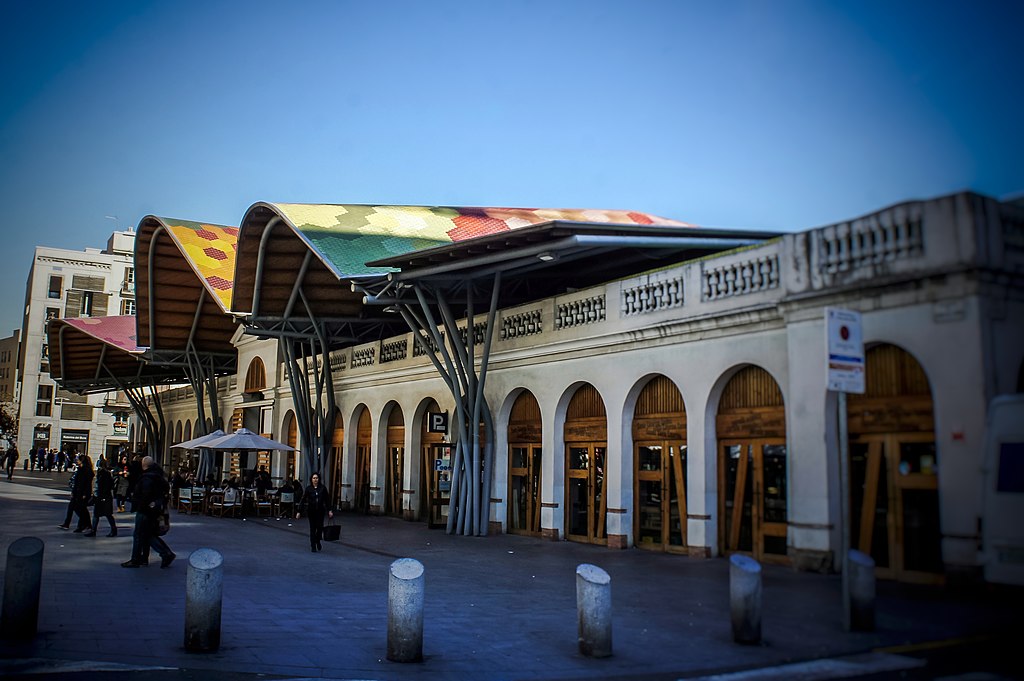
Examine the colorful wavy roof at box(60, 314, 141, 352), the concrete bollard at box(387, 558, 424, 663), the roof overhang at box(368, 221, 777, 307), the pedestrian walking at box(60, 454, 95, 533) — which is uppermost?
the colorful wavy roof at box(60, 314, 141, 352)

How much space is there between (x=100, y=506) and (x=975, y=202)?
18.0 meters

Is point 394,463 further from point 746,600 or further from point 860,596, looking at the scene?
point 860,596

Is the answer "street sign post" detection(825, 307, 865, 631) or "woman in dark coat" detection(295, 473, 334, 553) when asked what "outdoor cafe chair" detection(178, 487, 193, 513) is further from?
"street sign post" detection(825, 307, 865, 631)

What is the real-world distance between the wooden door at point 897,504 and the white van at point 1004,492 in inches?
87.0

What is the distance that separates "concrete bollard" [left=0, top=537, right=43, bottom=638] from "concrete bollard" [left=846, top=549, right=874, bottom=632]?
28.0 ft

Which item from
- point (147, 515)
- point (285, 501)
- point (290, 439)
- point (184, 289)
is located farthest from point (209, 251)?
point (147, 515)

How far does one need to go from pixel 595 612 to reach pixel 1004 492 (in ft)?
16.7

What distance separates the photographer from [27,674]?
7254 mm

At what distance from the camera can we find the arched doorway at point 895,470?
1248cm

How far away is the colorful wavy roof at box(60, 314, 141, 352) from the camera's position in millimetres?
47688

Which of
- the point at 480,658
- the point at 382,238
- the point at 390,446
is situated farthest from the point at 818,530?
the point at 390,446

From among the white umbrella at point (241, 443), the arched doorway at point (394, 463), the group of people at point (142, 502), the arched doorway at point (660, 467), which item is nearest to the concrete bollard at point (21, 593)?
the group of people at point (142, 502)

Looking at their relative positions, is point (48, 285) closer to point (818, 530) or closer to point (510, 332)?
point (510, 332)

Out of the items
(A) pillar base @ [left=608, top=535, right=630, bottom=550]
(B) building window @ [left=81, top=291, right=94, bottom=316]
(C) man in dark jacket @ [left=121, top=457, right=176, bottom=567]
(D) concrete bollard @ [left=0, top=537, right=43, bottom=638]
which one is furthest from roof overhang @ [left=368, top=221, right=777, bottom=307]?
(B) building window @ [left=81, top=291, right=94, bottom=316]
